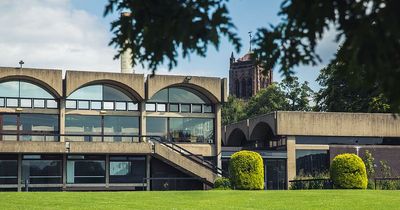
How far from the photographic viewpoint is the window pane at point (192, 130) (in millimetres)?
44125

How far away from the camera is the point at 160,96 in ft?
144

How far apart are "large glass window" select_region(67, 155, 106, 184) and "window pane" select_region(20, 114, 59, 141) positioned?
199 cm

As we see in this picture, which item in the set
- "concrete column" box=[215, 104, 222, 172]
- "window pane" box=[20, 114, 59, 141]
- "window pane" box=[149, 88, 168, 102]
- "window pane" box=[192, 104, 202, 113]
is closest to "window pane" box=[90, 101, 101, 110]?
"window pane" box=[20, 114, 59, 141]

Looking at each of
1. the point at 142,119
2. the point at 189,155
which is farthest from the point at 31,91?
the point at 189,155

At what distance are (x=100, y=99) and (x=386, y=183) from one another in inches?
735

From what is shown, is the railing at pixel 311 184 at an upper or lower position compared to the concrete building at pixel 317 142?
lower

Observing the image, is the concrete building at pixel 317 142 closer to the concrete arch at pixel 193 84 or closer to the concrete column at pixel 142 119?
the concrete arch at pixel 193 84

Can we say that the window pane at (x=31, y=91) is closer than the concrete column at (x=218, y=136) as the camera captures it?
Yes

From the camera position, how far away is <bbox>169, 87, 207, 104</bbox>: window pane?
44312mm

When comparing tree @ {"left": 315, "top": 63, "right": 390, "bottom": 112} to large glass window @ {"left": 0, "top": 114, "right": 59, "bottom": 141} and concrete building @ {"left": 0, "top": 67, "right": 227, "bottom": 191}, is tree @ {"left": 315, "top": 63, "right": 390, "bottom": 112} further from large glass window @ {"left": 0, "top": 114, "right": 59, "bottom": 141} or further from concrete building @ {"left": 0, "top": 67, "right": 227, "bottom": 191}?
large glass window @ {"left": 0, "top": 114, "right": 59, "bottom": 141}

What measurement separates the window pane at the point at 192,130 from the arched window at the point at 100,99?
2.97m

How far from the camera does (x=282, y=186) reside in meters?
43.8

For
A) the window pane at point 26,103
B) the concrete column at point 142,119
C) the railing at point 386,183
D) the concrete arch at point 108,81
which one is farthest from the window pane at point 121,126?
the railing at point 386,183

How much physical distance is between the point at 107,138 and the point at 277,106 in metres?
41.9
